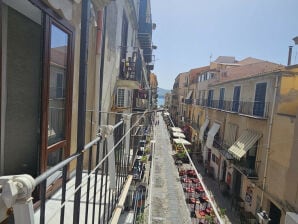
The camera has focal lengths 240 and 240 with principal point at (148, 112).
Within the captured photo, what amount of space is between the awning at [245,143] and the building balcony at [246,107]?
4.71 feet

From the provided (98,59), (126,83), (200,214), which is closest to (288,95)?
(200,214)

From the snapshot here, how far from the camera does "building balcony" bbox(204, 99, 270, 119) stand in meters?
16.8

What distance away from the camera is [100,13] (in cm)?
670

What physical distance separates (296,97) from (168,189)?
40.1 ft

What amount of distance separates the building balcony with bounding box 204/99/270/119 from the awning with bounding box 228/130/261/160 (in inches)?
56.5

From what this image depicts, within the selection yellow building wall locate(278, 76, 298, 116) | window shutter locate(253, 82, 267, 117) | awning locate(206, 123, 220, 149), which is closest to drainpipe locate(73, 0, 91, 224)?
yellow building wall locate(278, 76, 298, 116)

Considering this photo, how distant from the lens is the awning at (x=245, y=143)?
17.4 meters

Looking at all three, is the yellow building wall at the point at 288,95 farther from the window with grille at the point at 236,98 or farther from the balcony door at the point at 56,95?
the balcony door at the point at 56,95

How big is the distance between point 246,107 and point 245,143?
3.01m

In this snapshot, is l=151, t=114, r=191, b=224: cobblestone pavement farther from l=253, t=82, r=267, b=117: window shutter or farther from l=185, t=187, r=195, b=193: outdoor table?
l=253, t=82, r=267, b=117: window shutter

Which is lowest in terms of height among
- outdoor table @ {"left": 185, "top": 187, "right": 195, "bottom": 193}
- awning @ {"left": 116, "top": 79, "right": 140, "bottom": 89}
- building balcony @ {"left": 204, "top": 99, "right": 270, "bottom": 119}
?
outdoor table @ {"left": 185, "top": 187, "right": 195, "bottom": 193}

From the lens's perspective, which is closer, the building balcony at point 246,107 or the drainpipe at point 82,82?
the drainpipe at point 82,82

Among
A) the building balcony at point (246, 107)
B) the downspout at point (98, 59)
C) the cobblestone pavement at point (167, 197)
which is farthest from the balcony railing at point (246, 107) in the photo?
the downspout at point (98, 59)

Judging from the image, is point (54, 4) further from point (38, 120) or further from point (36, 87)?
point (38, 120)
